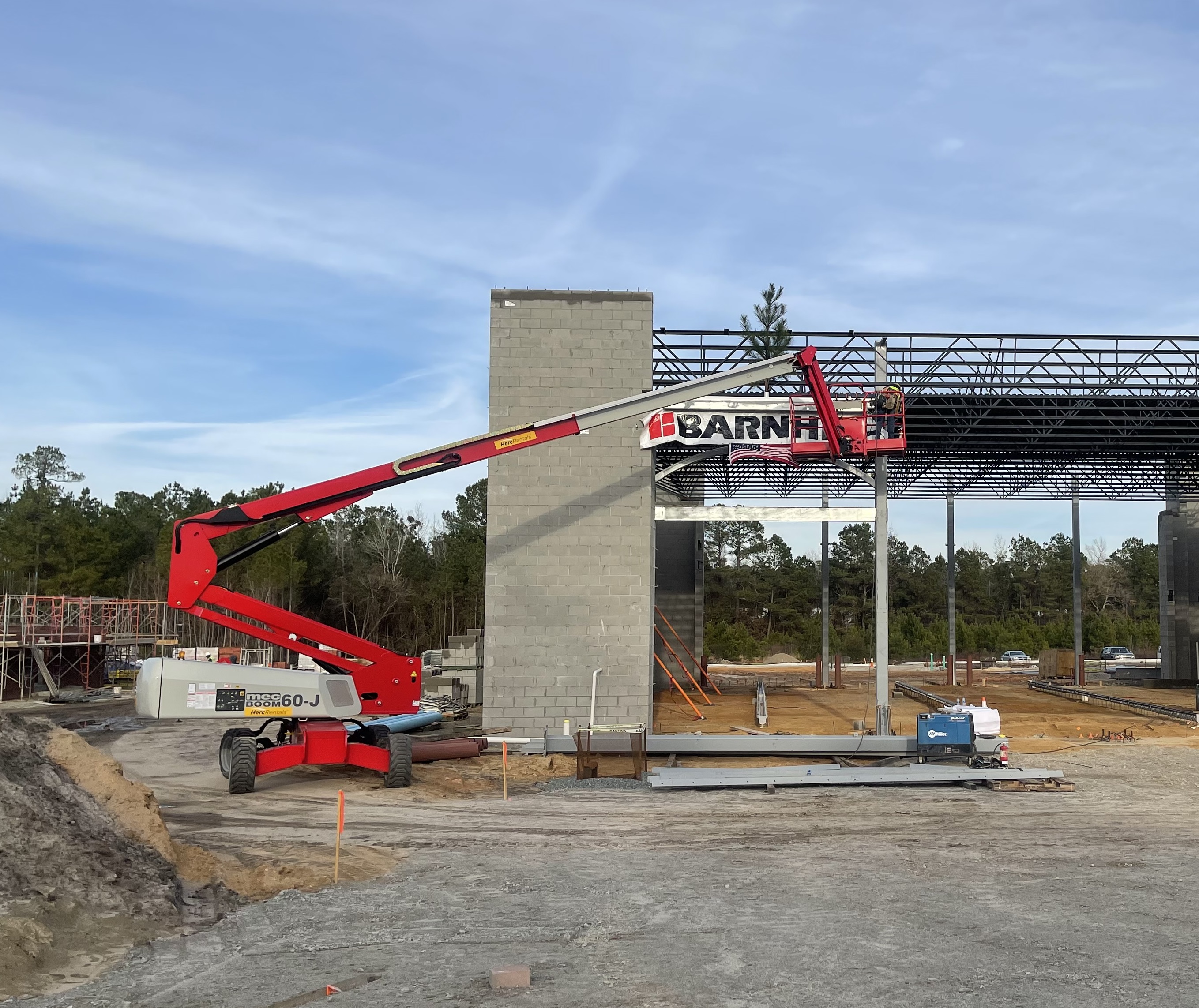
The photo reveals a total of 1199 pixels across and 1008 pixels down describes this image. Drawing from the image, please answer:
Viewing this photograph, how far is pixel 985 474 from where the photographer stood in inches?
1447

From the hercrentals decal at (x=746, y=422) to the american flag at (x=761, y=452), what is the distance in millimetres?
125

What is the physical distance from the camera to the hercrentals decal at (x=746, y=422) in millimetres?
22703

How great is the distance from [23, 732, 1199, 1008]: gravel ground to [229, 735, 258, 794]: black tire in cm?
104

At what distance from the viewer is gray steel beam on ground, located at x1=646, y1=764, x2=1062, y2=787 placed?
17.5 meters

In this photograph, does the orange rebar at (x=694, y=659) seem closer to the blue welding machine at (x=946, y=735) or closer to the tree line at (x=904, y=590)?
the blue welding machine at (x=946, y=735)

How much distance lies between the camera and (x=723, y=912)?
1029 cm

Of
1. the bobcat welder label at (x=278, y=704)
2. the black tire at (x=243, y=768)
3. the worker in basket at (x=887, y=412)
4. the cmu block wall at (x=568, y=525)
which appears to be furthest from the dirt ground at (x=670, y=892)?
the worker in basket at (x=887, y=412)

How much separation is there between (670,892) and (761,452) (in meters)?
12.7

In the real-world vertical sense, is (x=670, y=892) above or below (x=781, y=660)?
below

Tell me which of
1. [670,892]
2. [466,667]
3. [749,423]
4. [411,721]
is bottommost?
[670,892]

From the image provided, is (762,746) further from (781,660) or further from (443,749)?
(781,660)

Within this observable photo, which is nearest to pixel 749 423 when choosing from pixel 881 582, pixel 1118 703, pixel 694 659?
pixel 881 582

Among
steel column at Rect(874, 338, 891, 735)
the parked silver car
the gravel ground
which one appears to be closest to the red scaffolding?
the gravel ground

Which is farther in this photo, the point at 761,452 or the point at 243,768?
the point at 761,452
